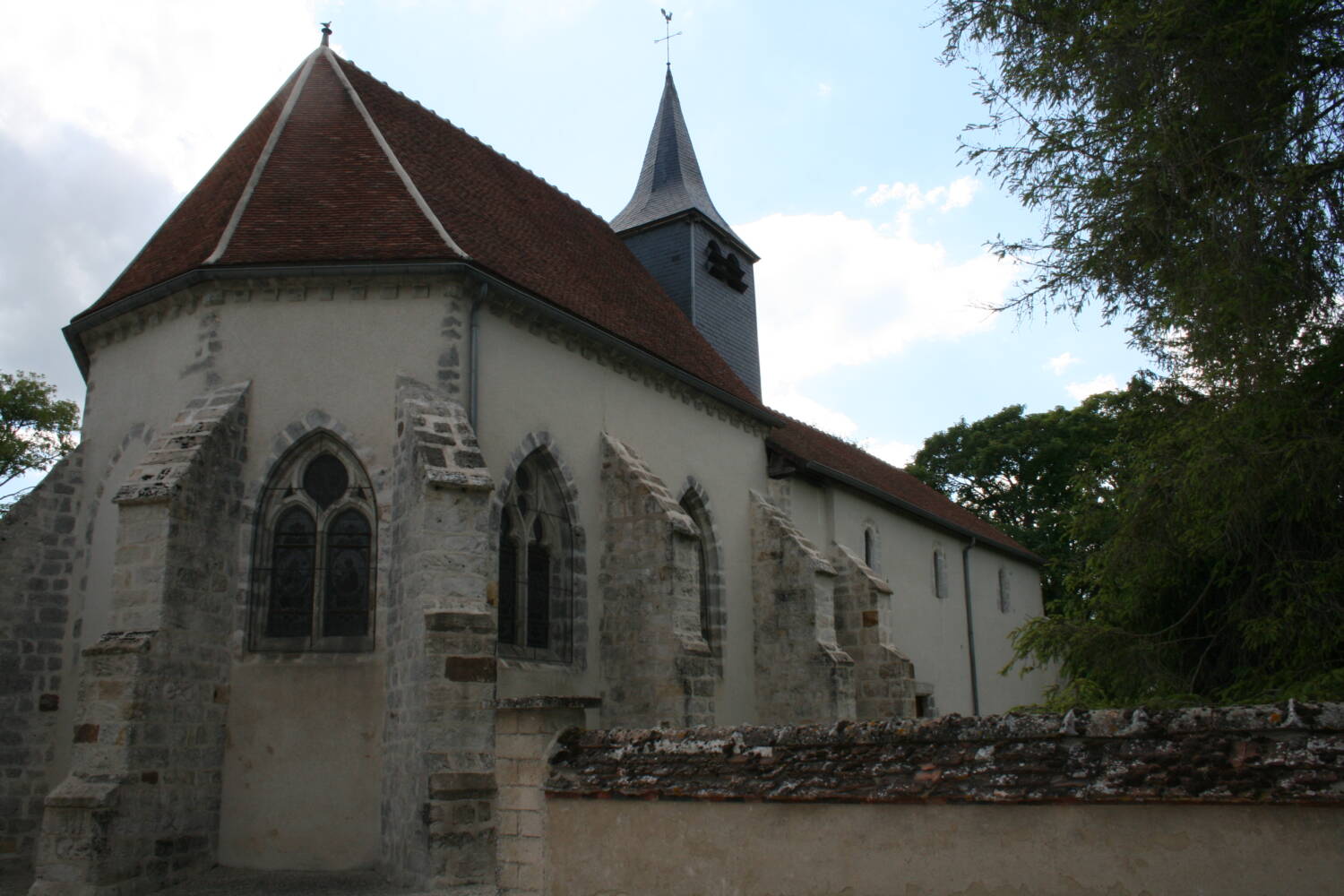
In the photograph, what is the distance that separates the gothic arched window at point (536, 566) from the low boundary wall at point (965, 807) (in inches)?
236

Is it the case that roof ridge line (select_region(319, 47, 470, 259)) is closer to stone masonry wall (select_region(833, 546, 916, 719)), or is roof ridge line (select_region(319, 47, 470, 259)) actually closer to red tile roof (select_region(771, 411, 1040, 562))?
red tile roof (select_region(771, 411, 1040, 562))

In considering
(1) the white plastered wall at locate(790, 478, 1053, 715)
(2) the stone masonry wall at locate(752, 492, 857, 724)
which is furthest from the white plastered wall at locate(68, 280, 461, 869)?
(1) the white plastered wall at locate(790, 478, 1053, 715)

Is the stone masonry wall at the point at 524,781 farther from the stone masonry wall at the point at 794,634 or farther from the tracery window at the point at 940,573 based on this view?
the tracery window at the point at 940,573

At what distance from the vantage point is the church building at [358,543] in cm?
903

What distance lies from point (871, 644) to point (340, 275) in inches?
413

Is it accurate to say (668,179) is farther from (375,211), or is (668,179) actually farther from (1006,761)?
(1006,761)

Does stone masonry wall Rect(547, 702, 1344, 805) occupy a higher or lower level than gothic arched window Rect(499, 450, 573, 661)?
lower

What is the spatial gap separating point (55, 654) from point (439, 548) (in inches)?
203

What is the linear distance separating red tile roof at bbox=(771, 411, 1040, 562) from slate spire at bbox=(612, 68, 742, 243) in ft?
15.2

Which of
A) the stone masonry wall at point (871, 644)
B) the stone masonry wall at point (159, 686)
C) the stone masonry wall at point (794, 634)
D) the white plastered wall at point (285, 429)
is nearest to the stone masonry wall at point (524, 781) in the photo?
the white plastered wall at point (285, 429)

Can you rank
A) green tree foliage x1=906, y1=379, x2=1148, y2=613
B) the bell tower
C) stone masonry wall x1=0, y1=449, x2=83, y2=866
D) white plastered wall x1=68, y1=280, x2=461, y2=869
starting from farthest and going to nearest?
1. green tree foliage x1=906, y1=379, x2=1148, y2=613
2. the bell tower
3. stone masonry wall x1=0, y1=449, x2=83, y2=866
4. white plastered wall x1=68, y1=280, x2=461, y2=869

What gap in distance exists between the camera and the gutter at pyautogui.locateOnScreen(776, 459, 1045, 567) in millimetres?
17875

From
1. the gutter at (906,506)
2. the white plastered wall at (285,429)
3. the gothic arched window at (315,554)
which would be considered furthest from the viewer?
the gutter at (906,506)

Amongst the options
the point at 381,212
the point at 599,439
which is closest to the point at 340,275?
the point at 381,212
